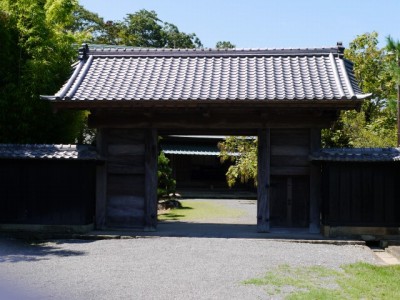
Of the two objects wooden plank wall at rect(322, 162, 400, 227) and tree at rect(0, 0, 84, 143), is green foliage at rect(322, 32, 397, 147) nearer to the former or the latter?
wooden plank wall at rect(322, 162, 400, 227)

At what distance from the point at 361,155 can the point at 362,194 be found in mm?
875

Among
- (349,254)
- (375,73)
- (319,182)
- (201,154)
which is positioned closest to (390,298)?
(349,254)

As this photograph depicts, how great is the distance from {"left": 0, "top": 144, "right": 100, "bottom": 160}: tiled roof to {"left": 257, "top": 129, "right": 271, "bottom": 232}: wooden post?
12.6ft

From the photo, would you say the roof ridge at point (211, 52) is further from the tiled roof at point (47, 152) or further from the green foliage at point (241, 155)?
the green foliage at point (241, 155)

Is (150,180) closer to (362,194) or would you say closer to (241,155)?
(362,194)

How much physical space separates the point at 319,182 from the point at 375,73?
13883 millimetres

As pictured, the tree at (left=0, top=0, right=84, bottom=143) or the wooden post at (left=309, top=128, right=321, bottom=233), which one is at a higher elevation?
the tree at (left=0, top=0, right=84, bottom=143)

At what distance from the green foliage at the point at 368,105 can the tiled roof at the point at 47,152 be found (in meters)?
11.9

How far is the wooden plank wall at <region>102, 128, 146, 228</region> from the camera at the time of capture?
12852 millimetres

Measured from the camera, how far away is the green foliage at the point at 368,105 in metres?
21.0

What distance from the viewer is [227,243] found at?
35.4 feet

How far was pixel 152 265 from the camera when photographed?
845 centimetres

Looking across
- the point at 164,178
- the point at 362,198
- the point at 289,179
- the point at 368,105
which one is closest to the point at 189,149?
the point at 164,178

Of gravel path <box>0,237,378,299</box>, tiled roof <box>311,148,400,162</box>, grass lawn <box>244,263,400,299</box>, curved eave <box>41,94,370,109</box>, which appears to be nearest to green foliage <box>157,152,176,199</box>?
curved eave <box>41,94,370,109</box>
